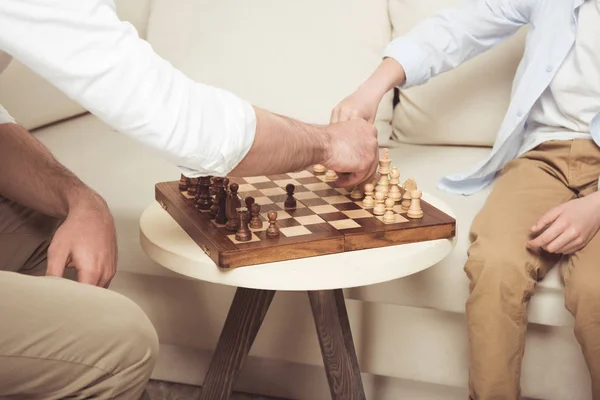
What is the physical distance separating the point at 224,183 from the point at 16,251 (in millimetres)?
410

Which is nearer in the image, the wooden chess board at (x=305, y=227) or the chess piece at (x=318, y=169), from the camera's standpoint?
the wooden chess board at (x=305, y=227)

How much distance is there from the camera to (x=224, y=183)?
145 centimetres

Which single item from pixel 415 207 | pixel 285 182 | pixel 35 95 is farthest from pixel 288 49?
pixel 415 207

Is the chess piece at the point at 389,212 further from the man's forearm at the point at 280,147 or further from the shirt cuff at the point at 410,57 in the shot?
the shirt cuff at the point at 410,57

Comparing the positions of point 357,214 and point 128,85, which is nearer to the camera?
point 128,85

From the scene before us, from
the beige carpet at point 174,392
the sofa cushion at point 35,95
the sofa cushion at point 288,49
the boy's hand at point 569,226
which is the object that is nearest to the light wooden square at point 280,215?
the boy's hand at point 569,226

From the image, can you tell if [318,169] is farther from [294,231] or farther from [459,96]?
[459,96]

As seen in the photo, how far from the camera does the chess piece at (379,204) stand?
136cm

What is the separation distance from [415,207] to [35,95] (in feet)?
4.27

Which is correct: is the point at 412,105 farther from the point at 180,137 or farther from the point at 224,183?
the point at 180,137

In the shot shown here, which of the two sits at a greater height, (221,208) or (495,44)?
(495,44)

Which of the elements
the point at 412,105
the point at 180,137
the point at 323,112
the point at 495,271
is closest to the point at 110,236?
the point at 180,137

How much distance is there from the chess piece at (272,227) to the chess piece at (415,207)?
24cm

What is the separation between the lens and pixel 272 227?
1.27 m
